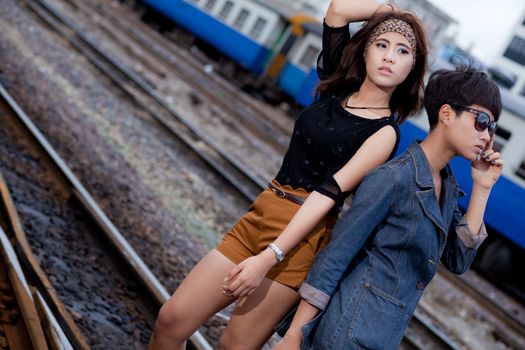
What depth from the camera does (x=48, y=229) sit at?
5117 mm

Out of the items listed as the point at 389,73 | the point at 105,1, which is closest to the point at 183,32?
the point at 105,1

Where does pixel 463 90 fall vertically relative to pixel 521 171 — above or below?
below

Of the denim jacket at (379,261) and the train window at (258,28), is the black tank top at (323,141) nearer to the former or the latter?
the denim jacket at (379,261)

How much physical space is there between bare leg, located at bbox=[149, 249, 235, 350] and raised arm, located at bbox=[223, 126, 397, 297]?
131 millimetres

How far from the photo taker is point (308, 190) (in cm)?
238

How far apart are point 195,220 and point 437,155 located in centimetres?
521

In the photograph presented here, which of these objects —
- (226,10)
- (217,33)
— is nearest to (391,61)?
(217,33)

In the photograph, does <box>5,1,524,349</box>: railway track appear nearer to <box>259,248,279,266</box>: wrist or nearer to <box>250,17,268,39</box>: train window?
<box>259,248,279,266</box>: wrist

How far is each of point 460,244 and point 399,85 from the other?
0.72 meters

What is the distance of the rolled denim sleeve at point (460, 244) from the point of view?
226 centimetres

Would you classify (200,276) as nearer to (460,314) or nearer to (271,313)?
(271,313)

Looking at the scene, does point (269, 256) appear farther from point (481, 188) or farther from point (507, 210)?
point (507, 210)

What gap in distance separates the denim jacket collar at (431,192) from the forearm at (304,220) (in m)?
0.34

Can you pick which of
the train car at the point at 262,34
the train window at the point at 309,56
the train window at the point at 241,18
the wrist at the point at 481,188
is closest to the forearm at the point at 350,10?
the wrist at the point at 481,188
